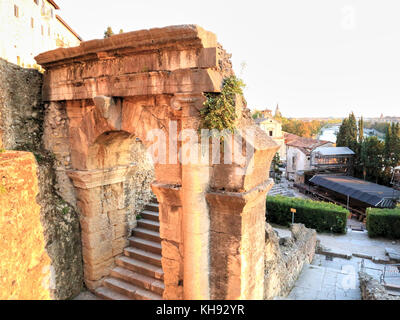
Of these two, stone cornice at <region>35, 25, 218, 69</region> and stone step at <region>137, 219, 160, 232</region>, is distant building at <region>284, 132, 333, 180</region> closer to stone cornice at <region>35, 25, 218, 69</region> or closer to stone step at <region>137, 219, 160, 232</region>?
stone step at <region>137, 219, 160, 232</region>

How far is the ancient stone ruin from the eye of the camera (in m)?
3.99

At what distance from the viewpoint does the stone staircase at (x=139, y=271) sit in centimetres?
584

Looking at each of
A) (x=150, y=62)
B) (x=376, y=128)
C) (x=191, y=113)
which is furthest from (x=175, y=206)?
(x=376, y=128)

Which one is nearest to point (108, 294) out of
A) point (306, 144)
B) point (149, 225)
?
point (149, 225)

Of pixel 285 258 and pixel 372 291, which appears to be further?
pixel 285 258

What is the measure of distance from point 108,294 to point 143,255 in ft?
3.43

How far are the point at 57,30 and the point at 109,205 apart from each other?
73.9ft

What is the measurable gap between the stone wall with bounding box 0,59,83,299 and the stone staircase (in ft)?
2.54

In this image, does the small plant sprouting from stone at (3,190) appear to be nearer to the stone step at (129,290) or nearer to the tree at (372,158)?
the stone step at (129,290)

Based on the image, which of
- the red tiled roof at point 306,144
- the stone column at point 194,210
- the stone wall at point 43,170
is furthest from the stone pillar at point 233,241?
the red tiled roof at point 306,144

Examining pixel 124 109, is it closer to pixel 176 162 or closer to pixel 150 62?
pixel 150 62

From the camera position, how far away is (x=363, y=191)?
20.3 m

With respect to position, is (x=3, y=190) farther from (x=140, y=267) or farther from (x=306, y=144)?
(x=306, y=144)
